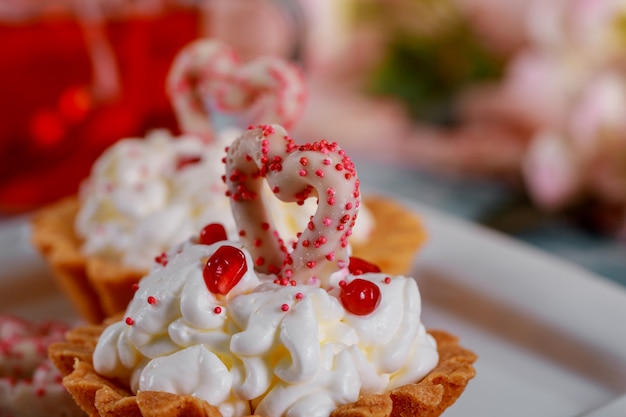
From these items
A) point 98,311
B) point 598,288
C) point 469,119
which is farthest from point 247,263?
point 469,119

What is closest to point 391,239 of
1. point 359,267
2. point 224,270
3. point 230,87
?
point 230,87

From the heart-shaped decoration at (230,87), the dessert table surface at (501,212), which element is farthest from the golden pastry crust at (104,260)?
the dessert table surface at (501,212)

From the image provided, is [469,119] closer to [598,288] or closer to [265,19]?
[265,19]

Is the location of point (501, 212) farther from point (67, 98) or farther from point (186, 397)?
point (186, 397)

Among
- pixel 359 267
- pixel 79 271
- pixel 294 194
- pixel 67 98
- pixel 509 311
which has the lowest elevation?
pixel 509 311

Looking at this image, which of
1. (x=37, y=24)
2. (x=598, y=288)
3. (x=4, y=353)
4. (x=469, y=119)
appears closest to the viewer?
(x=4, y=353)

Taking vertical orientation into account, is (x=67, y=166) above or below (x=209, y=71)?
below

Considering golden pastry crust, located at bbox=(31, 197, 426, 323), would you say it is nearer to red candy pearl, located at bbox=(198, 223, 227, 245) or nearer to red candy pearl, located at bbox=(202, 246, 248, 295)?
red candy pearl, located at bbox=(198, 223, 227, 245)

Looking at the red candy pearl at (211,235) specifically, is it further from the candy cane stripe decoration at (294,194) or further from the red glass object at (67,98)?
the red glass object at (67,98)
